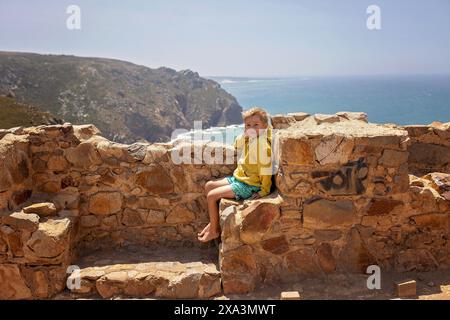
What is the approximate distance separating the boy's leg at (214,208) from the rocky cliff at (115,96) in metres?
54.1

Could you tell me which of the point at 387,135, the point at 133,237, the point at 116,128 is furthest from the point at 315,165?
the point at 116,128

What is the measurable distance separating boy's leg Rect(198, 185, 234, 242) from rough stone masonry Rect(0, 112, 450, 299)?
0.68ft

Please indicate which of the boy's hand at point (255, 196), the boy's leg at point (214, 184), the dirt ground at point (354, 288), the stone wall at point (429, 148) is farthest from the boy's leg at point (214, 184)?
the stone wall at point (429, 148)

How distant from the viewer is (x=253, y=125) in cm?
409

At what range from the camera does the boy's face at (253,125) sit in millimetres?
4082

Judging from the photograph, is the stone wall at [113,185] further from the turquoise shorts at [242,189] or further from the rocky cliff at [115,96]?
the rocky cliff at [115,96]

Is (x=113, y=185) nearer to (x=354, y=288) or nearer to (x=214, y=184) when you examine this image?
(x=214, y=184)

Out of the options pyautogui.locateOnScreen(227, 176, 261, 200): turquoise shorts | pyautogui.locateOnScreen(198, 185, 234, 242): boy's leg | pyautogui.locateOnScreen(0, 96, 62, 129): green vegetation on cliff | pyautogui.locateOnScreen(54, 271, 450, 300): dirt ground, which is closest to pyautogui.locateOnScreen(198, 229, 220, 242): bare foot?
pyautogui.locateOnScreen(198, 185, 234, 242): boy's leg

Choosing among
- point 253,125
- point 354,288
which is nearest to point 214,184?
point 253,125

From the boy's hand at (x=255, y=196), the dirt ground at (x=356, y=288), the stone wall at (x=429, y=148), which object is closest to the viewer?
the dirt ground at (x=356, y=288)

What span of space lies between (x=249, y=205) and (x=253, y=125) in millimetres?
841

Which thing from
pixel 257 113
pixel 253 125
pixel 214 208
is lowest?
pixel 214 208

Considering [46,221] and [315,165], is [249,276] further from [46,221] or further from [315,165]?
[46,221]

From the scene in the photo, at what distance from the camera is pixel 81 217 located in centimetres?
469
